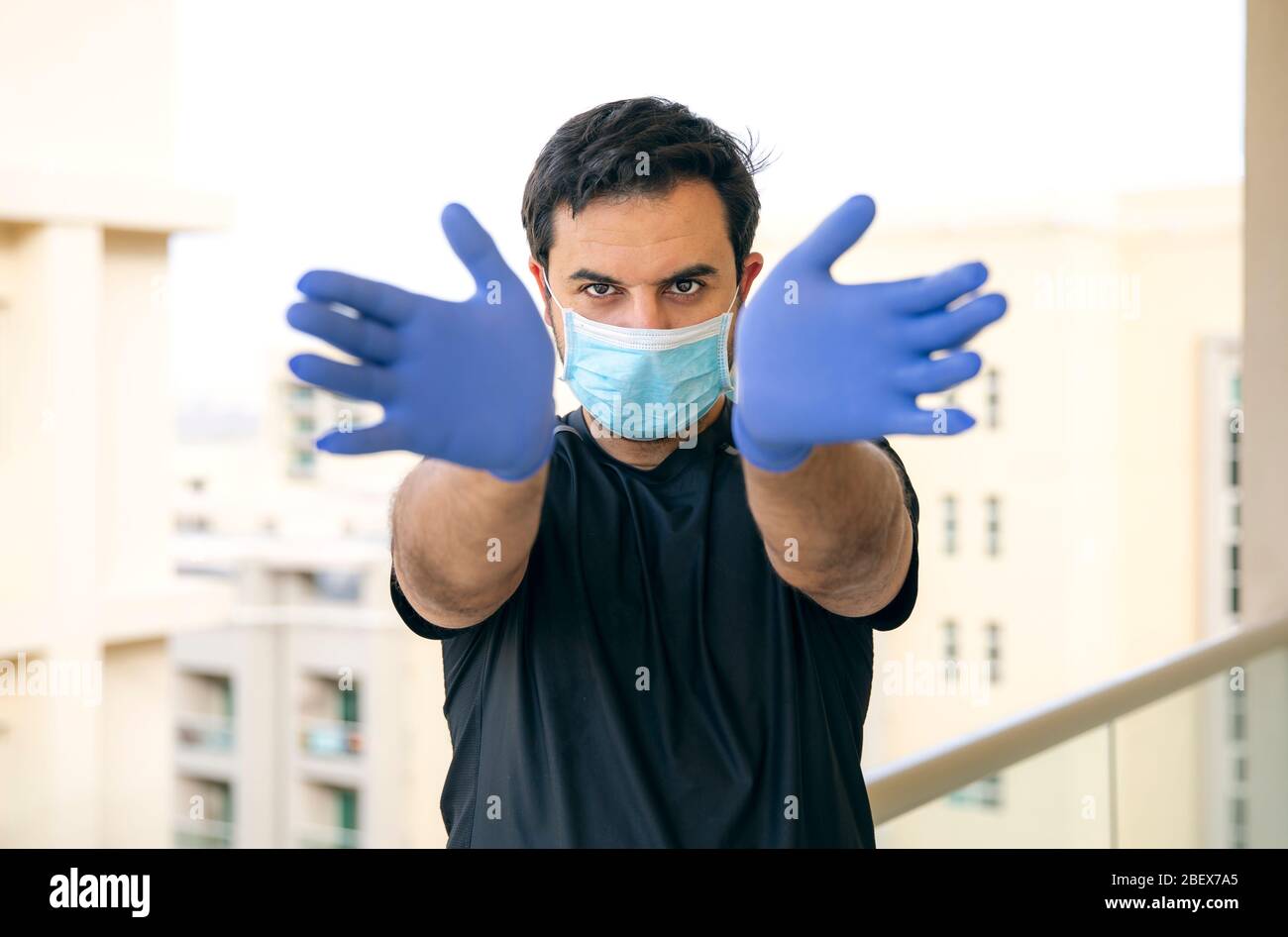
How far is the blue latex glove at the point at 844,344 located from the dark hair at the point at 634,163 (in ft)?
0.67

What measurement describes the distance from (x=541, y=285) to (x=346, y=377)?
1.04ft

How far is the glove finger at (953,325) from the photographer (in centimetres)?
65

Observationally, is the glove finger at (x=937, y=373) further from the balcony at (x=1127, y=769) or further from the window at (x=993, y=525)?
the window at (x=993, y=525)

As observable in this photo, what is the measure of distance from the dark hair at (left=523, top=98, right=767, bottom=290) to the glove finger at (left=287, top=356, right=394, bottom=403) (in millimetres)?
274

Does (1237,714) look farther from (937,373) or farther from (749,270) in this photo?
(937,373)

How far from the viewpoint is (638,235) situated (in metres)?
0.86

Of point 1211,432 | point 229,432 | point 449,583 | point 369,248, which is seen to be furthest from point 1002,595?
point 449,583

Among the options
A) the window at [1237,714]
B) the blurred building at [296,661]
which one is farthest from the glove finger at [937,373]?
the blurred building at [296,661]

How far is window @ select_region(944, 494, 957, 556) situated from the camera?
32.0ft

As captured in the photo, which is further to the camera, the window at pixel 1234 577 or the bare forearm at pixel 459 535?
the window at pixel 1234 577

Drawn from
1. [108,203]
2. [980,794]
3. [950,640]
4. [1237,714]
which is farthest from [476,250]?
[950,640]

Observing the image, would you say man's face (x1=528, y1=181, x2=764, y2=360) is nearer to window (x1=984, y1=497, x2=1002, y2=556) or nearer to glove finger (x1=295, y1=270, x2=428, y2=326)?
glove finger (x1=295, y1=270, x2=428, y2=326)
